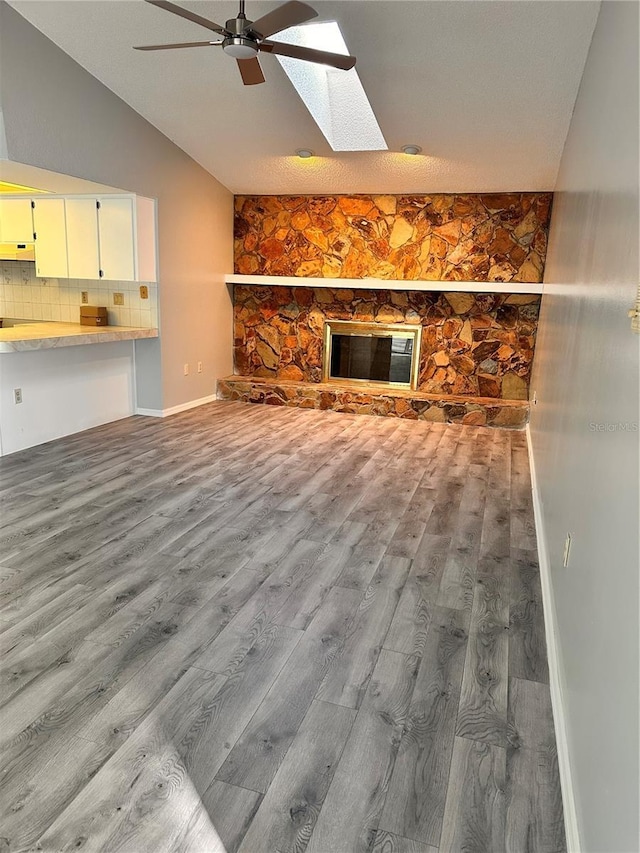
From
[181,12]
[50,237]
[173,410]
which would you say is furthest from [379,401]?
[181,12]

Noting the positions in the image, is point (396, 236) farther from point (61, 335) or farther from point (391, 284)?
point (61, 335)

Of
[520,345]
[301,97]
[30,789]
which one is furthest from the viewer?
Answer: [520,345]

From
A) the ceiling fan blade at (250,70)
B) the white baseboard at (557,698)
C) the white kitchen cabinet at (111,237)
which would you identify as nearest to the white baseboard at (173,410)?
the white kitchen cabinet at (111,237)

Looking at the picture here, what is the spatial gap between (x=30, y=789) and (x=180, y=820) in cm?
43

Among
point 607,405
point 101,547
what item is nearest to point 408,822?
point 607,405

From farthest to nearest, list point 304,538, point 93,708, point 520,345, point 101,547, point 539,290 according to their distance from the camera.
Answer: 1. point 520,345
2. point 539,290
3. point 304,538
4. point 101,547
5. point 93,708

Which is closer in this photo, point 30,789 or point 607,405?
point 30,789

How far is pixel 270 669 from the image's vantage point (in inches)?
83.9

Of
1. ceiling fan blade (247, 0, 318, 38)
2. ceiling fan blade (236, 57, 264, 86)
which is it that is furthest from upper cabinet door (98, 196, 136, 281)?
ceiling fan blade (247, 0, 318, 38)

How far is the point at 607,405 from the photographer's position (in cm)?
173

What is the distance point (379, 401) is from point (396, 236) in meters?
1.86

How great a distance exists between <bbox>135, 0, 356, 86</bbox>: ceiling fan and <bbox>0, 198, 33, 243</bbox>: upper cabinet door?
2.95 m

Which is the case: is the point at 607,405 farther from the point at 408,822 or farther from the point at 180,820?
the point at 180,820

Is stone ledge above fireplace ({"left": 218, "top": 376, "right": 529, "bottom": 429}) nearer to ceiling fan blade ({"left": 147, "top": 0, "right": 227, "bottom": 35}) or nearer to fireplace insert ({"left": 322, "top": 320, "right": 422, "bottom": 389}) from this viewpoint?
fireplace insert ({"left": 322, "top": 320, "right": 422, "bottom": 389})
